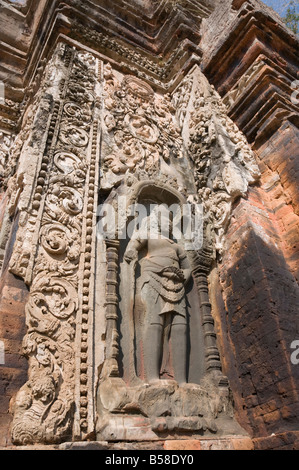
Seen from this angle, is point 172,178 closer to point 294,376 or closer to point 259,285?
point 259,285

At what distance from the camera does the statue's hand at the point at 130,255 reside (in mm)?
4211

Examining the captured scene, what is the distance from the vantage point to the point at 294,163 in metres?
4.70

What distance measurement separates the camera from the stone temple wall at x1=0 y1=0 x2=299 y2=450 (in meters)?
3.12

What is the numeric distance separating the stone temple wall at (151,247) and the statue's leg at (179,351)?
15 millimetres

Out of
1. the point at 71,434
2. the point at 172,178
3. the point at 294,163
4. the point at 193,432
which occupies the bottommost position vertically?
the point at 71,434

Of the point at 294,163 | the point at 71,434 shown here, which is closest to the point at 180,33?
the point at 294,163

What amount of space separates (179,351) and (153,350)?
336 millimetres

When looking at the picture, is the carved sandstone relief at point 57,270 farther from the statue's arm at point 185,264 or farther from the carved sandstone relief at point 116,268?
the statue's arm at point 185,264

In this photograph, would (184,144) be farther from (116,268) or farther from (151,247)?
(116,268)

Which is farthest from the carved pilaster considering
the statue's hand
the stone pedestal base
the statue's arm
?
the statue's arm

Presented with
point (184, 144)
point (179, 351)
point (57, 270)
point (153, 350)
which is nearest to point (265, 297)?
point (179, 351)

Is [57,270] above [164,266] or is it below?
below

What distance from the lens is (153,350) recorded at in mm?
3670
